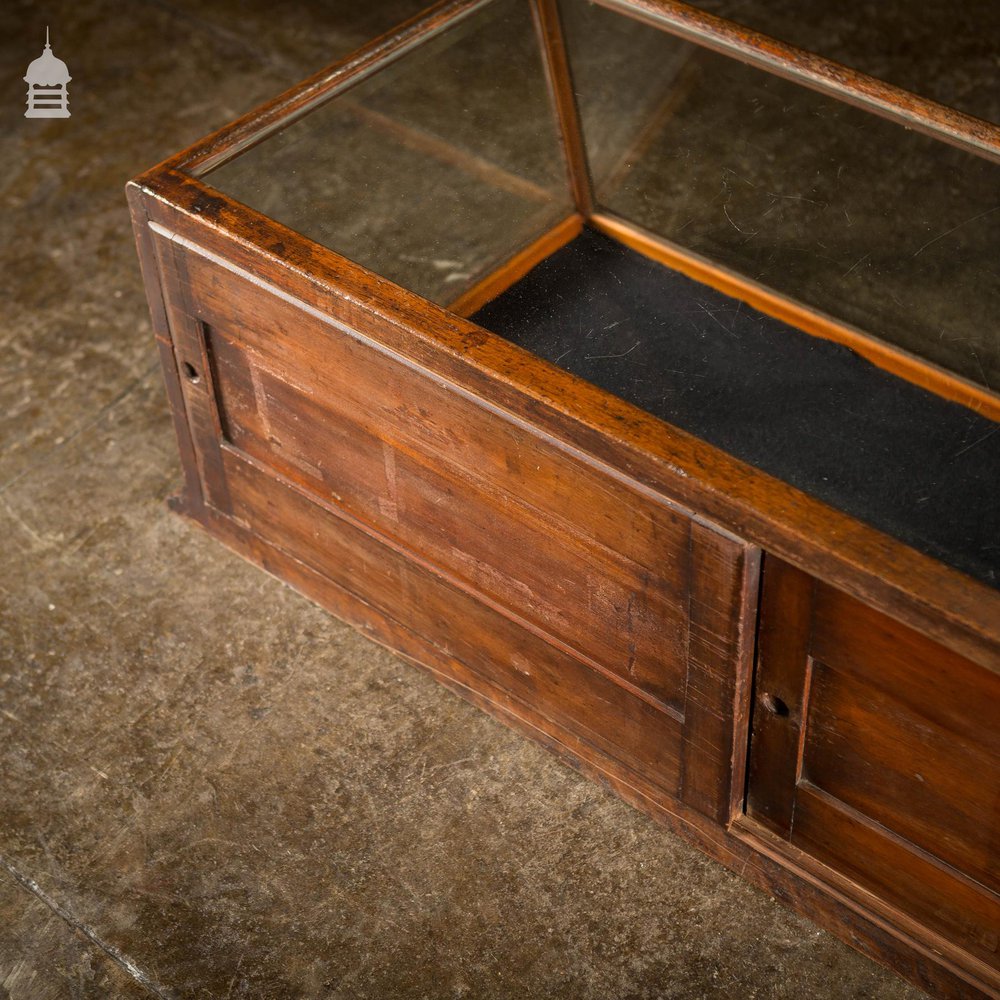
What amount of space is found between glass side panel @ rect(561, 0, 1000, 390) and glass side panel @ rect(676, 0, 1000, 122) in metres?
1.34

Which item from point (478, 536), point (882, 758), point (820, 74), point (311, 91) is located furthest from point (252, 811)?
point (820, 74)

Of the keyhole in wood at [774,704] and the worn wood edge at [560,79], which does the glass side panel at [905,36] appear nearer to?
the worn wood edge at [560,79]

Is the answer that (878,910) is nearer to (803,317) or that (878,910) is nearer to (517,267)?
(803,317)

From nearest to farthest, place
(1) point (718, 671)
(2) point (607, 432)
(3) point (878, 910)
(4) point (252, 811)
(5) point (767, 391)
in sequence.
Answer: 1. (2) point (607, 432)
2. (1) point (718, 671)
3. (3) point (878, 910)
4. (5) point (767, 391)
5. (4) point (252, 811)

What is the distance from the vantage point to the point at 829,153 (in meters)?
2.50

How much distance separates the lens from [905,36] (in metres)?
3.96

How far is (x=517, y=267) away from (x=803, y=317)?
0.47 metres

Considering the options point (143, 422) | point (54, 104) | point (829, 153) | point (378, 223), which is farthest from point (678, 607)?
point (54, 104)

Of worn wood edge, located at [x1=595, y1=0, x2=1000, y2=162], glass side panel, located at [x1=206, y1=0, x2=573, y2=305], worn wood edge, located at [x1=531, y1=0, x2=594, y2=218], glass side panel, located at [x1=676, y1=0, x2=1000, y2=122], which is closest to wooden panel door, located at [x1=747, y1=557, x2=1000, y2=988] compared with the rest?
glass side panel, located at [x1=206, y1=0, x2=573, y2=305]

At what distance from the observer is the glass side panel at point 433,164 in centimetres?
225

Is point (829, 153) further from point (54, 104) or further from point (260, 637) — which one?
point (54, 104)

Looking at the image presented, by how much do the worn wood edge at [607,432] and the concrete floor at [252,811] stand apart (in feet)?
2.43
